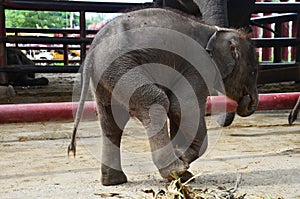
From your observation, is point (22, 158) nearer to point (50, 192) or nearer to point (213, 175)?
point (50, 192)

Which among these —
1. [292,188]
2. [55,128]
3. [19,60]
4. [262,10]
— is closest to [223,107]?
[292,188]

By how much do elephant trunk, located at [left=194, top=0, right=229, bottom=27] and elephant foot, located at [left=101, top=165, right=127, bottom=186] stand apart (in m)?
1.35

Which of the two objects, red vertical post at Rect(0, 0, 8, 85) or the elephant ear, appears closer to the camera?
the elephant ear

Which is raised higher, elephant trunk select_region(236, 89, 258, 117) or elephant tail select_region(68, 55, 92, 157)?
elephant tail select_region(68, 55, 92, 157)

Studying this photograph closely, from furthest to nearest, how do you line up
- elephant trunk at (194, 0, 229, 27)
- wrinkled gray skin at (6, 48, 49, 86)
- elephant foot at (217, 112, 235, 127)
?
1. wrinkled gray skin at (6, 48, 49, 86)
2. elephant foot at (217, 112, 235, 127)
3. elephant trunk at (194, 0, 229, 27)

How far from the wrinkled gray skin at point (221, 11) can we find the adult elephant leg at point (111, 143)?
124cm

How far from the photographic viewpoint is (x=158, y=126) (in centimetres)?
200

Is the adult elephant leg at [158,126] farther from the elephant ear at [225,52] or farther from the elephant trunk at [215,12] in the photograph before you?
the elephant trunk at [215,12]

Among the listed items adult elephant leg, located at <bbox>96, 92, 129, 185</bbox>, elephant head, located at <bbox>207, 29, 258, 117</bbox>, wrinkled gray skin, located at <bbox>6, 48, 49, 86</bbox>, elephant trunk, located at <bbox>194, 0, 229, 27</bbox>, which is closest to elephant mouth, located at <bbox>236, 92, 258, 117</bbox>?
elephant head, located at <bbox>207, 29, 258, 117</bbox>

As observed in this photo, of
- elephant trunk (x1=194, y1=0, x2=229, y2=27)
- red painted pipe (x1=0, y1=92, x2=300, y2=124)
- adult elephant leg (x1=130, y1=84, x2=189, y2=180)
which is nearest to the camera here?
adult elephant leg (x1=130, y1=84, x2=189, y2=180)

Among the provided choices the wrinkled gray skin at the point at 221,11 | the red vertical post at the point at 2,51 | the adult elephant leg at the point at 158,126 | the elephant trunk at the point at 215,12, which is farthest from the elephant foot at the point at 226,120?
the red vertical post at the point at 2,51

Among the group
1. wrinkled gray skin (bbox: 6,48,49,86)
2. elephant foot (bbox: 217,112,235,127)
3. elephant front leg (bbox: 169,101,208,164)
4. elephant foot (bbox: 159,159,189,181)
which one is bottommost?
wrinkled gray skin (bbox: 6,48,49,86)

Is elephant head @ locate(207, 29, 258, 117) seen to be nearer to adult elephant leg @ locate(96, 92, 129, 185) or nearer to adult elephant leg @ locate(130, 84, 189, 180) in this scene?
adult elephant leg @ locate(130, 84, 189, 180)

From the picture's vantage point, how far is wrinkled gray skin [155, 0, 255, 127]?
336cm
